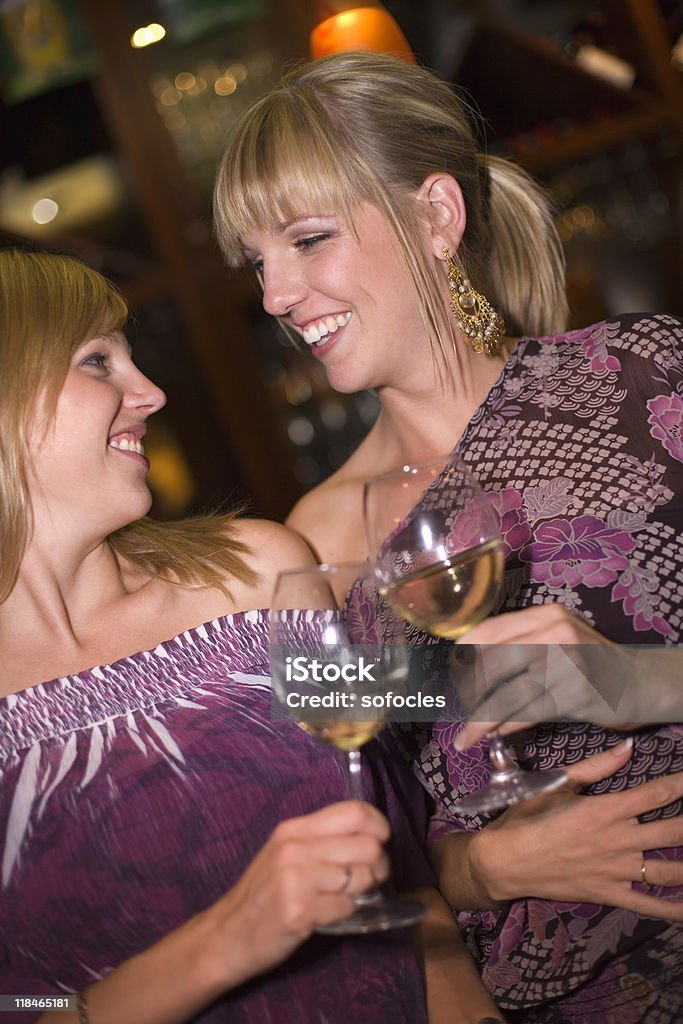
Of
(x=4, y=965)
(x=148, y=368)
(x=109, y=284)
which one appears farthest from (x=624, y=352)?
(x=148, y=368)

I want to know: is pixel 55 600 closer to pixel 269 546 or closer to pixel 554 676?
pixel 269 546

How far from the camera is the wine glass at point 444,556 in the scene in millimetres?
1120

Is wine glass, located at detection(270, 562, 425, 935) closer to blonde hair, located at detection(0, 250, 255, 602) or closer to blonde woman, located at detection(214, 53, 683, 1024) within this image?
blonde woman, located at detection(214, 53, 683, 1024)

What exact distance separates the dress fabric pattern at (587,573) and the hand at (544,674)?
0.57 feet

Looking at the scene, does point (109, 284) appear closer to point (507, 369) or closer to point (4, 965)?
point (507, 369)

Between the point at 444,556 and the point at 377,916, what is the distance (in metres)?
0.37

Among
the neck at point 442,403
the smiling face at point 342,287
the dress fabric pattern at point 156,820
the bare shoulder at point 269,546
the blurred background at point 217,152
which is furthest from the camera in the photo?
the blurred background at point 217,152

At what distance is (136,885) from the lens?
127 cm

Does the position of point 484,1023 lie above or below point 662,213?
below

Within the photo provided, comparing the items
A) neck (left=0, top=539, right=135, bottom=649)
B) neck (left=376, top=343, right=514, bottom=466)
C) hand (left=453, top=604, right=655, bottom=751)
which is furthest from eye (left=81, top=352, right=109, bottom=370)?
hand (left=453, top=604, right=655, bottom=751)

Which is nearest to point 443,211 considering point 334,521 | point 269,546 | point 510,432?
point 510,432

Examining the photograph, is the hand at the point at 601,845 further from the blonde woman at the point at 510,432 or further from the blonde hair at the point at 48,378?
the blonde hair at the point at 48,378

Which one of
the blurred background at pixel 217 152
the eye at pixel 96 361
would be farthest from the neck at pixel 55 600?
the blurred background at pixel 217 152

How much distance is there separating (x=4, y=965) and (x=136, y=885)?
177 mm
